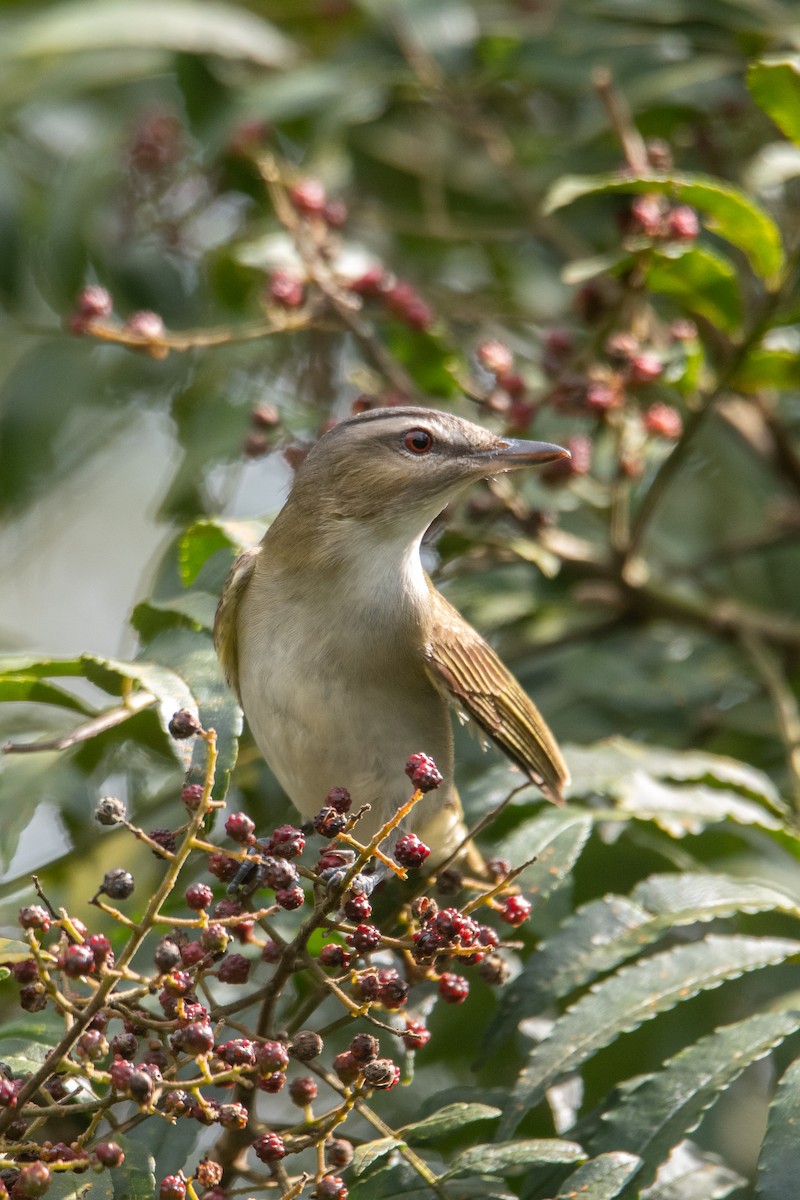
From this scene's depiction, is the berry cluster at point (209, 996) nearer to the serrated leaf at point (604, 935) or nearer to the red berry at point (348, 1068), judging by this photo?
the red berry at point (348, 1068)

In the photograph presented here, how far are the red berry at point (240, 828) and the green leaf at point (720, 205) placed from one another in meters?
1.94

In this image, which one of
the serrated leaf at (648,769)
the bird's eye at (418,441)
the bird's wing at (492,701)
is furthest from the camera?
the bird's eye at (418,441)

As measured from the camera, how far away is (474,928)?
2.56 metres

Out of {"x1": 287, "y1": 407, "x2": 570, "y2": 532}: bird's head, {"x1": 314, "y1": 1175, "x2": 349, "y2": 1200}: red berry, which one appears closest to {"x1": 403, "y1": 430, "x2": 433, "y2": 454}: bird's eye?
{"x1": 287, "y1": 407, "x2": 570, "y2": 532}: bird's head

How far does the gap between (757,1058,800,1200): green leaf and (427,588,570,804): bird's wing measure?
0.98 meters

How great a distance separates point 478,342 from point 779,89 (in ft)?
5.29

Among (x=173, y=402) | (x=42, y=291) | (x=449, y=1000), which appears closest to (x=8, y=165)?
(x=42, y=291)

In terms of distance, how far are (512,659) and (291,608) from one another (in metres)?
1.18

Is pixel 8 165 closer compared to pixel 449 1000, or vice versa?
pixel 449 1000

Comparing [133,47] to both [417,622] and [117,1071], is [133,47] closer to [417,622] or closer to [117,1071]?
[417,622]

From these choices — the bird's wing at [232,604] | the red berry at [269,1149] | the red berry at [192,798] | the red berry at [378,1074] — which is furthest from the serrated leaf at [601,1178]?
the bird's wing at [232,604]

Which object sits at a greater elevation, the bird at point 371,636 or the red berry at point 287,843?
the red berry at point 287,843

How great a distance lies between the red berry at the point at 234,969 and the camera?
99.0 inches

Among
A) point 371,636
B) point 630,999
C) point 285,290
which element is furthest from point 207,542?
point 630,999
